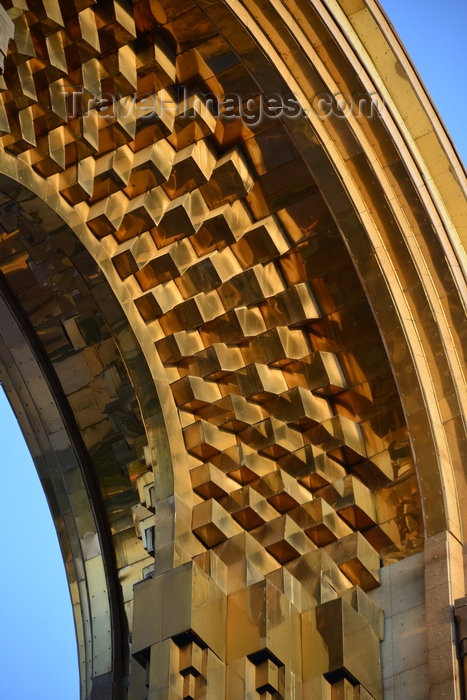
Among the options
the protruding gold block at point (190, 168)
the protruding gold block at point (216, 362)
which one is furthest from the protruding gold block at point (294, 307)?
the protruding gold block at point (190, 168)

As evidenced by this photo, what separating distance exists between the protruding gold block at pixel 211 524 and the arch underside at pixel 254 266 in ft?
0.05

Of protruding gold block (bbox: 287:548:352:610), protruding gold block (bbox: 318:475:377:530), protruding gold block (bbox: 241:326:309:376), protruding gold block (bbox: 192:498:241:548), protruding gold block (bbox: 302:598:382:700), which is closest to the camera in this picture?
protruding gold block (bbox: 302:598:382:700)

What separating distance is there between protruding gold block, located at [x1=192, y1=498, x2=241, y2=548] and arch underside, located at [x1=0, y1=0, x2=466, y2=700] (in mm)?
15

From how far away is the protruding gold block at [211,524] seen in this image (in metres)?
7.68

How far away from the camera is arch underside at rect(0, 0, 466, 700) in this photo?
7.79m

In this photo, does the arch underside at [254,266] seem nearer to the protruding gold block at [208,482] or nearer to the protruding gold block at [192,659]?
the protruding gold block at [208,482]

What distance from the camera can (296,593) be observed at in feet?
24.7

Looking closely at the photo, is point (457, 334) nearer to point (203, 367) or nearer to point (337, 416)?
point (337, 416)

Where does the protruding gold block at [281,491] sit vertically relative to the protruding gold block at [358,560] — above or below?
above

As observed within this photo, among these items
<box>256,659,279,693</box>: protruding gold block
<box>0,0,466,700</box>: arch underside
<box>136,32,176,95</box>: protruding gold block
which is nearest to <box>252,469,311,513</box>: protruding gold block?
<box>0,0,466,700</box>: arch underside

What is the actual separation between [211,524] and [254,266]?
6.07 feet

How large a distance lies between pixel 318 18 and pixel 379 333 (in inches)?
86.5

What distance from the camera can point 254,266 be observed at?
8.21m

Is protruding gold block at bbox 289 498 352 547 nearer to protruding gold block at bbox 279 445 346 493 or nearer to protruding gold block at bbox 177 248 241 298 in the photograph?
protruding gold block at bbox 279 445 346 493
